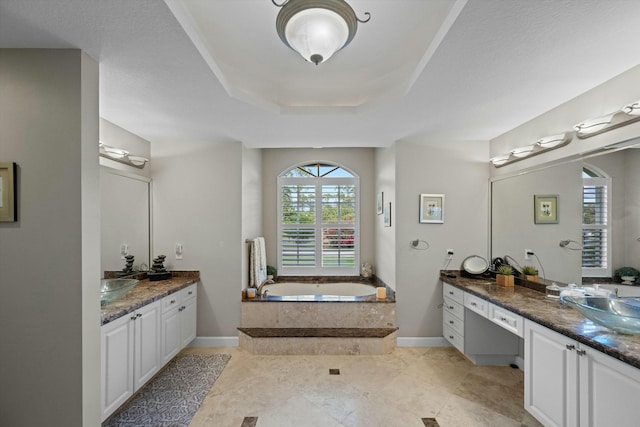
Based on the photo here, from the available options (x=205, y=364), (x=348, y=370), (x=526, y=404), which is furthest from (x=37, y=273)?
(x=526, y=404)

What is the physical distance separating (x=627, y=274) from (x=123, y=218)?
4.23 meters

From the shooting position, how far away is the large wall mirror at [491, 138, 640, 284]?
6.63 feet

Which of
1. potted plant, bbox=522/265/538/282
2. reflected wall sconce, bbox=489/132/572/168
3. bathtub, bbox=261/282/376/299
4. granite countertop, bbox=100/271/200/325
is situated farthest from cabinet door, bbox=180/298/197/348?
reflected wall sconce, bbox=489/132/572/168

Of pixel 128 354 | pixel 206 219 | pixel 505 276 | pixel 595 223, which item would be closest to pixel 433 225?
pixel 505 276

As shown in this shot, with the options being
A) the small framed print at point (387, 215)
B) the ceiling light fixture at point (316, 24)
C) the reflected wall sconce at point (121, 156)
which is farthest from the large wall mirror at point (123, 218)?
the small framed print at point (387, 215)

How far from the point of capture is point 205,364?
10.4ft

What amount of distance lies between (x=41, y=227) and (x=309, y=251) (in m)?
3.32

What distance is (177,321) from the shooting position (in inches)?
123

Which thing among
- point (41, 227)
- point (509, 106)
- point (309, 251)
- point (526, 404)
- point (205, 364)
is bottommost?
point (205, 364)

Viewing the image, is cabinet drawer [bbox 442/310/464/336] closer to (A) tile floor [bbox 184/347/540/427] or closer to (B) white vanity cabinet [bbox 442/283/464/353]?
(B) white vanity cabinet [bbox 442/283/464/353]

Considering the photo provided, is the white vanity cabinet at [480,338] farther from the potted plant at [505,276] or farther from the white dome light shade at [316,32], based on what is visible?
the white dome light shade at [316,32]

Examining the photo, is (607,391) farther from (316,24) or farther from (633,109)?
(316,24)

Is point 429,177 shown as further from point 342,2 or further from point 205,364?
point 205,364

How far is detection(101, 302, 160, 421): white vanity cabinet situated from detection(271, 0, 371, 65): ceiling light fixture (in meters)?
2.19
